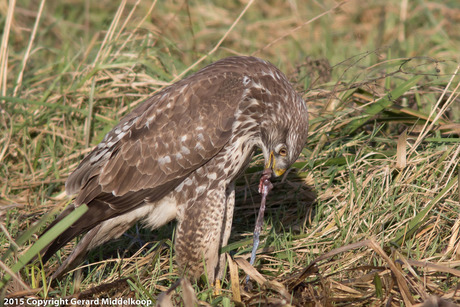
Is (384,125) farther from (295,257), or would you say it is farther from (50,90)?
(50,90)

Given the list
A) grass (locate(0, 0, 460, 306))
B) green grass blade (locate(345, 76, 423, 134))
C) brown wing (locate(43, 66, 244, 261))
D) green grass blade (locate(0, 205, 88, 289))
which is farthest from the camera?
green grass blade (locate(345, 76, 423, 134))

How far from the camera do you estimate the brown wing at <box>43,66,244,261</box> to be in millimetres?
3965

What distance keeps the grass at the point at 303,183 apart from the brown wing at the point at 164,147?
473mm

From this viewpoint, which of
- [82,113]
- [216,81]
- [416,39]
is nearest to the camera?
[216,81]

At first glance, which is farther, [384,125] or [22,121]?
[22,121]

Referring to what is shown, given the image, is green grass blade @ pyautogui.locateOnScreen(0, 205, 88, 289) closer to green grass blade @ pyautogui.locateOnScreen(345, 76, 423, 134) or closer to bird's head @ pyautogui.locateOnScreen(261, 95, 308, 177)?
bird's head @ pyautogui.locateOnScreen(261, 95, 308, 177)

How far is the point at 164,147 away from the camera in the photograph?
159 inches

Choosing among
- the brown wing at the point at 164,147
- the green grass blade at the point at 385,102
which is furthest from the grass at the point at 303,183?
the brown wing at the point at 164,147

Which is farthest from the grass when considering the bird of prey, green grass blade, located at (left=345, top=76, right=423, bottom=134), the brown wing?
the brown wing

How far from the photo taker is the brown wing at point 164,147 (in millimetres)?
3965

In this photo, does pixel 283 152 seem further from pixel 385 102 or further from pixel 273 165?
pixel 385 102

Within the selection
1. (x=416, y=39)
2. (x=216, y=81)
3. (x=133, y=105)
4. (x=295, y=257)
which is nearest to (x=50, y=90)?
(x=133, y=105)

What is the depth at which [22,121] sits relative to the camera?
5.63m

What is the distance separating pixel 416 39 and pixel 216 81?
13.3ft
